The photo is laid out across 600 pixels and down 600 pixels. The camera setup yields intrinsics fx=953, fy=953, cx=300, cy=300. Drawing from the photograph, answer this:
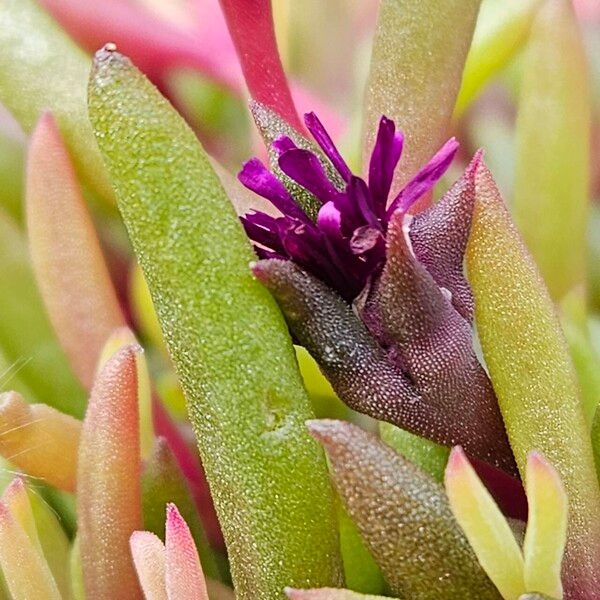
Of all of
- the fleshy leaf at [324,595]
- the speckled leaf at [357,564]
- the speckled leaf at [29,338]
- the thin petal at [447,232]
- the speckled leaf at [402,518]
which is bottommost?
the speckled leaf at [357,564]

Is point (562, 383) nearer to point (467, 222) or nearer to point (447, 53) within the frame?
point (467, 222)

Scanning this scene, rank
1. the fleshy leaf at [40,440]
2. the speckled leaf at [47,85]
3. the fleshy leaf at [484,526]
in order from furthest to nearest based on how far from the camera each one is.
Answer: the speckled leaf at [47,85]
the fleshy leaf at [40,440]
the fleshy leaf at [484,526]

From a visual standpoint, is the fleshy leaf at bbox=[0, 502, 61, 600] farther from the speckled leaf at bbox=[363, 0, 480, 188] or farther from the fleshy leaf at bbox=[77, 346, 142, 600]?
the speckled leaf at bbox=[363, 0, 480, 188]

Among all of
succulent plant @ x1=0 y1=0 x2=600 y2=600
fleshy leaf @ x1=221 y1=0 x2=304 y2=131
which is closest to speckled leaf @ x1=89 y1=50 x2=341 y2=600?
succulent plant @ x1=0 y1=0 x2=600 y2=600

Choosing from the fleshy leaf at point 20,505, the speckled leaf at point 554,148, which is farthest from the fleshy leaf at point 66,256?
the speckled leaf at point 554,148

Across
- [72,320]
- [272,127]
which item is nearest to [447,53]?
[272,127]

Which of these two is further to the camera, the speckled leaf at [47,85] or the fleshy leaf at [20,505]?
the speckled leaf at [47,85]

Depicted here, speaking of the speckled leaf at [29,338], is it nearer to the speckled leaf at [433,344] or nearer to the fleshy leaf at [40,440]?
the fleshy leaf at [40,440]
